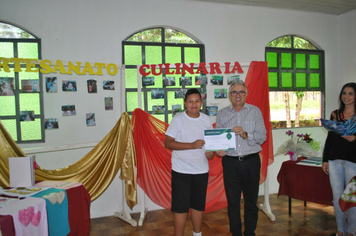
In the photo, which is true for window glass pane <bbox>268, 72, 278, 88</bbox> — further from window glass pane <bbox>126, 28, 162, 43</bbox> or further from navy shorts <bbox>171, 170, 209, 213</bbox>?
navy shorts <bbox>171, 170, 209, 213</bbox>

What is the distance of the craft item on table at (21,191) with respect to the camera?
1975 mm

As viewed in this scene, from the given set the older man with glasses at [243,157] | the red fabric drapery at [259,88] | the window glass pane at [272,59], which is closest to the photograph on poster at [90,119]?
the older man with glasses at [243,157]

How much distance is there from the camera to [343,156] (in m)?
2.28

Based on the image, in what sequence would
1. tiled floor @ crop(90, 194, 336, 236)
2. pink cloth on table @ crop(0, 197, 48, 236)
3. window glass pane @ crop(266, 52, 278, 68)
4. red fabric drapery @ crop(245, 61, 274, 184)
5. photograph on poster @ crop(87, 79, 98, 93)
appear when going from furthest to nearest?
1. window glass pane @ crop(266, 52, 278, 68)
2. photograph on poster @ crop(87, 79, 98, 93)
3. red fabric drapery @ crop(245, 61, 274, 184)
4. tiled floor @ crop(90, 194, 336, 236)
5. pink cloth on table @ crop(0, 197, 48, 236)

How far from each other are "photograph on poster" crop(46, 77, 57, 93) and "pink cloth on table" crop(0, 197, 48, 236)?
4.89 ft

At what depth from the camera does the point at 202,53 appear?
3.88 meters

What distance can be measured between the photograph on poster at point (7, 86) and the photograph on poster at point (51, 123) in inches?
21.0

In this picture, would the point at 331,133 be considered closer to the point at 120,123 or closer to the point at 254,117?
the point at 254,117

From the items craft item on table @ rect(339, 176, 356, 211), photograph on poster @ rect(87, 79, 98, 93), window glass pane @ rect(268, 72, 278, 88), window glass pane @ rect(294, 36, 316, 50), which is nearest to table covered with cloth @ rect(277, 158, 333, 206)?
craft item on table @ rect(339, 176, 356, 211)

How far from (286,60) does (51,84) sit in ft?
11.5

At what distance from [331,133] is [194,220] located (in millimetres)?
1452

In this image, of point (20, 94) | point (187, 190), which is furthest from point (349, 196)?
point (20, 94)

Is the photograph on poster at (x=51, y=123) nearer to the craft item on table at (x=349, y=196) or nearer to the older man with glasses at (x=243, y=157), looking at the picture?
the older man with glasses at (x=243, y=157)

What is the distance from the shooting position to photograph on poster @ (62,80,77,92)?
10.2 feet
